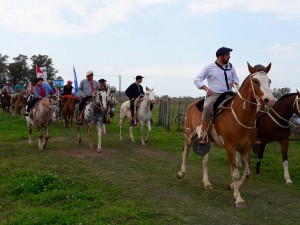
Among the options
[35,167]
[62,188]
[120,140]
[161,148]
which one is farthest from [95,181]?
[120,140]

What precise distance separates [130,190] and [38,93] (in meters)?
7.84

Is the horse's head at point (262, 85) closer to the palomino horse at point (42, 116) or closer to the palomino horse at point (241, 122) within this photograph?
the palomino horse at point (241, 122)

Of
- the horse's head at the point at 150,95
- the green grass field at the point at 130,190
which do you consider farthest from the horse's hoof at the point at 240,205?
the horse's head at the point at 150,95

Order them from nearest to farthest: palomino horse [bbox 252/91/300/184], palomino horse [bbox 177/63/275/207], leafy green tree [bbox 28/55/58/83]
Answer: palomino horse [bbox 177/63/275/207], palomino horse [bbox 252/91/300/184], leafy green tree [bbox 28/55/58/83]

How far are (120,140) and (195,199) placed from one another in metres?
9.57

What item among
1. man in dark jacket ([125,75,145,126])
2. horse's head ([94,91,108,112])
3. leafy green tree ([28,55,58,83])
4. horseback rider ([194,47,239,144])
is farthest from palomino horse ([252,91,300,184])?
leafy green tree ([28,55,58,83])

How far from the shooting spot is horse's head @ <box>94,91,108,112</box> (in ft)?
45.8

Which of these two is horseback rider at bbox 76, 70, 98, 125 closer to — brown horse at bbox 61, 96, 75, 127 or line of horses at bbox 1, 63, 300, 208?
line of horses at bbox 1, 63, 300, 208

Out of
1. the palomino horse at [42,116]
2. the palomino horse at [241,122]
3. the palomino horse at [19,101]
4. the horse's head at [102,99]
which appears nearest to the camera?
the palomino horse at [241,122]

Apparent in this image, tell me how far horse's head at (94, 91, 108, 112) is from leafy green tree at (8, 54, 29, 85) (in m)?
42.1

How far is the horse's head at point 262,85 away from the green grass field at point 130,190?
78.2 inches

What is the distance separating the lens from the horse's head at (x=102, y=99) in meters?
14.0

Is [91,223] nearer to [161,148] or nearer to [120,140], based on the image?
[161,148]

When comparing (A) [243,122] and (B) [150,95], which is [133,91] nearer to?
(B) [150,95]
